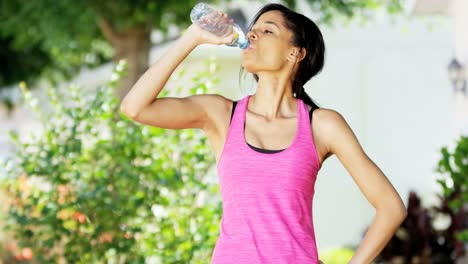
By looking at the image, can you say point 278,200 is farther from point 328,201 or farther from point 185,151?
point 328,201

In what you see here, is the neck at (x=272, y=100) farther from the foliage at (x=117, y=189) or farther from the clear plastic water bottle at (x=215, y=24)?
the foliage at (x=117, y=189)

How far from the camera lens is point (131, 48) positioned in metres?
13.8

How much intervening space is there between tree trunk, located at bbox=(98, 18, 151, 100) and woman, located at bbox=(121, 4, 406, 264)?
10410 mm

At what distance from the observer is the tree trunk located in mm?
13703

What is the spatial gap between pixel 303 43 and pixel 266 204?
2.00ft

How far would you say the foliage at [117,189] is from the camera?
6047 mm

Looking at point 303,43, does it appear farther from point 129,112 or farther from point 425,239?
point 425,239

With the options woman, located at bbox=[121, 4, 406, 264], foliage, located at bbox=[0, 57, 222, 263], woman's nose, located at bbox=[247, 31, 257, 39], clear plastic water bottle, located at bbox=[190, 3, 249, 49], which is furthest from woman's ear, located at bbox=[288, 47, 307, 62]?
foliage, located at bbox=[0, 57, 222, 263]

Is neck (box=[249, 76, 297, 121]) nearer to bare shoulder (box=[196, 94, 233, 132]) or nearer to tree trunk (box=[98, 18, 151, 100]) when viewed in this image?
bare shoulder (box=[196, 94, 233, 132])

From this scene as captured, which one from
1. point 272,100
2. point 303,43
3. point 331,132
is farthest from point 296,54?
point 331,132

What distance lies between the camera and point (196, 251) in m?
5.88

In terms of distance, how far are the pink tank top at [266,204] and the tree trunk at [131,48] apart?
10.6 metres

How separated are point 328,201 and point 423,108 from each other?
1.69 meters

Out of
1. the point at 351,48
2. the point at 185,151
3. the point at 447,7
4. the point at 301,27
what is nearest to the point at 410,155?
the point at 351,48
